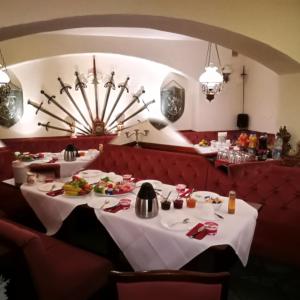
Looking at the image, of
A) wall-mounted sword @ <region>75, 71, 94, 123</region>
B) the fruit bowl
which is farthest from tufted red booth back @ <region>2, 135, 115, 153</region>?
the fruit bowl

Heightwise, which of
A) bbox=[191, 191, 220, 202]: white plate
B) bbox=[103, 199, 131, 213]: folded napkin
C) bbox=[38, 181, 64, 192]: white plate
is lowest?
bbox=[103, 199, 131, 213]: folded napkin

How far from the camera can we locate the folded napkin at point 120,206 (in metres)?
2.12

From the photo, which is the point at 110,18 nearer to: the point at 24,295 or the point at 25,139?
the point at 24,295

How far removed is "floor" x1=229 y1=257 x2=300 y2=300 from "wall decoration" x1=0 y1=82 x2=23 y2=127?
Result: 4.15 meters

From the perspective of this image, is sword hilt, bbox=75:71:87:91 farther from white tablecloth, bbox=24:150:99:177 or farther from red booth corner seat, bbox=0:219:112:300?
red booth corner seat, bbox=0:219:112:300

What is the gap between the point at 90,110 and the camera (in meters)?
5.44

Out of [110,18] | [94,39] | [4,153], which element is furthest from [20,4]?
[94,39]

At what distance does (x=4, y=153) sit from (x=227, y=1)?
3291 millimetres

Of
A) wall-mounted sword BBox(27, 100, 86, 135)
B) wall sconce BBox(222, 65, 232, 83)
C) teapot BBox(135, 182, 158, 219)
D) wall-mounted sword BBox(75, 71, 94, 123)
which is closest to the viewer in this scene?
teapot BBox(135, 182, 158, 219)

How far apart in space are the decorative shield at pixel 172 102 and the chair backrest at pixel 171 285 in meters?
4.83

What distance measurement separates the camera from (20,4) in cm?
221

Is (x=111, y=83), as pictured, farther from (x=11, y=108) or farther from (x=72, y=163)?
(x=72, y=163)

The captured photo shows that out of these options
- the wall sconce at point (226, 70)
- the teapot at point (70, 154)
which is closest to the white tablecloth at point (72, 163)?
the teapot at point (70, 154)

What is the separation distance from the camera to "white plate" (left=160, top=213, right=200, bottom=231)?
1.83 m
